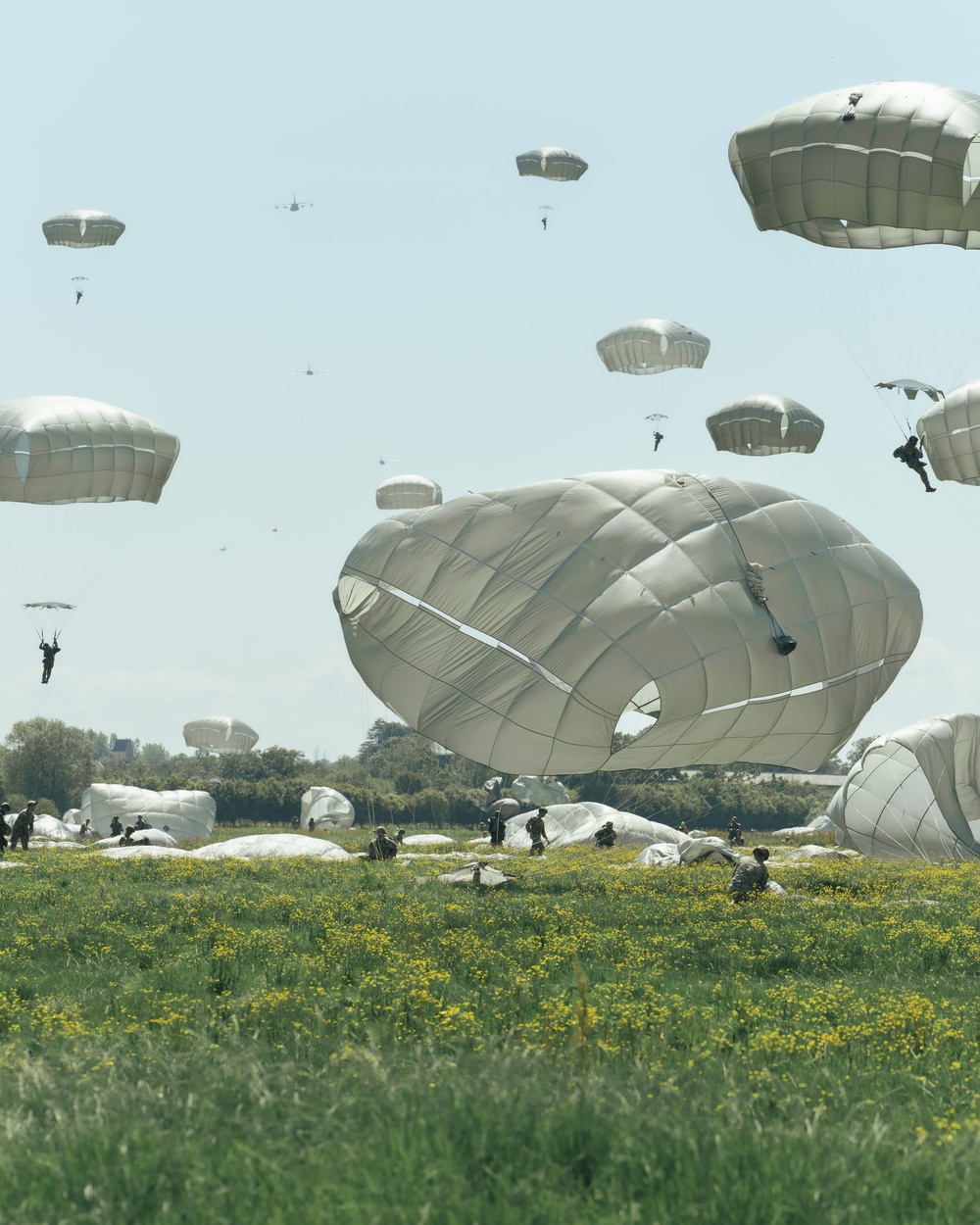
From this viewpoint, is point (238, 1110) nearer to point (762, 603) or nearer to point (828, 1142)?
point (828, 1142)

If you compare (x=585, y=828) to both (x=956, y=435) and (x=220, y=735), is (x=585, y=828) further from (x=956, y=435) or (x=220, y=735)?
(x=220, y=735)

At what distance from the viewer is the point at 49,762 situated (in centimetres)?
13425

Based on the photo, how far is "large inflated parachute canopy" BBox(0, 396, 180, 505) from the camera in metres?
35.0

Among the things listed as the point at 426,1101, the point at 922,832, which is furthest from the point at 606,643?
the point at 426,1101

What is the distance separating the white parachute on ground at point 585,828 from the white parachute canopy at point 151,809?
23.0 metres

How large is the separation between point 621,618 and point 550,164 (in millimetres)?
41883

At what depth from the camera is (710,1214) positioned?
629 centimetres

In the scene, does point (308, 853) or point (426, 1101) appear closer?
point (426, 1101)

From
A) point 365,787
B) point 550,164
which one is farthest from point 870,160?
point 365,787

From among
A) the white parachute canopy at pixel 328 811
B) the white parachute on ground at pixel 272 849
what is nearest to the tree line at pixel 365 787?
the white parachute canopy at pixel 328 811

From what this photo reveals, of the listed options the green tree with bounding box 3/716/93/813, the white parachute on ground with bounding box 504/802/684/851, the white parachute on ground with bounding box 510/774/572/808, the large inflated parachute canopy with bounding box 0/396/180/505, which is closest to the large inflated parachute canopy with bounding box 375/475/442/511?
the white parachute on ground with bounding box 510/774/572/808

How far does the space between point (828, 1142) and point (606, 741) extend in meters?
19.3

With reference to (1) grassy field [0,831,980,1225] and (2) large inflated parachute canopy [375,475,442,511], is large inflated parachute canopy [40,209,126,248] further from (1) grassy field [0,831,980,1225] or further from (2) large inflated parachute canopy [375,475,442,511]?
(1) grassy field [0,831,980,1225]

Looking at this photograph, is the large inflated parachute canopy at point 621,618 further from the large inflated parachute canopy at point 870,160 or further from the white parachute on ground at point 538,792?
the white parachute on ground at point 538,792
